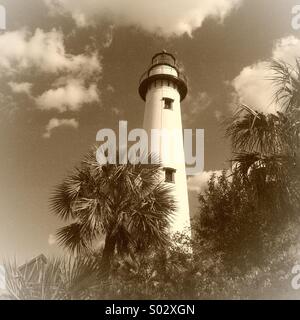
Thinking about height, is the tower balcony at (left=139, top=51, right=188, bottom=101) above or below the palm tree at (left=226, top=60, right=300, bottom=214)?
above

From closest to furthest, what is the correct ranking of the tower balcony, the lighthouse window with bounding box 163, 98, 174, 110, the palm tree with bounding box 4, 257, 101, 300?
1. the palm tree with bounding box 4, 257, 101, 300
2. the lighthouse window with bounding box 163, 98, 174, 110
3. the tower balcony

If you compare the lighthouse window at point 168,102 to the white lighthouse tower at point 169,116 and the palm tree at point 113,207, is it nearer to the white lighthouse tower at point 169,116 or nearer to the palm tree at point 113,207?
the white lighthouse tower at point 169,116

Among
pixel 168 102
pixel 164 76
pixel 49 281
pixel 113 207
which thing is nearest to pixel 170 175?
pixel 168 102

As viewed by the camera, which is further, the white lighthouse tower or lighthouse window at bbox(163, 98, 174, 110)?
lighthouse window at bbox(163, 98, 174, 110)

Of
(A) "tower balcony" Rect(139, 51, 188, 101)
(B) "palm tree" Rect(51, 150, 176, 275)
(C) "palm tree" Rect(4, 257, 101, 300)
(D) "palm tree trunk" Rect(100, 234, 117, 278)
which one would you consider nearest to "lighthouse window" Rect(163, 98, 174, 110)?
(A) "tower balcony" Rect(139, 51, 188, 101)

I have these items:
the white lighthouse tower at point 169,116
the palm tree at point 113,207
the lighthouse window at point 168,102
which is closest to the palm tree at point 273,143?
the palm tree at point 113,207

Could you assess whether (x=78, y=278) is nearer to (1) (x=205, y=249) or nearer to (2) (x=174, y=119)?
(1) (x=205, y=249)

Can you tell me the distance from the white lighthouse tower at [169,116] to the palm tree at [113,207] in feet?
17.4

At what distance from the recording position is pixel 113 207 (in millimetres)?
9398

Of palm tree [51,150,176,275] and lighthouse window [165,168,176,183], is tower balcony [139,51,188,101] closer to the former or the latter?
lighthouse window [165,168,176,183]

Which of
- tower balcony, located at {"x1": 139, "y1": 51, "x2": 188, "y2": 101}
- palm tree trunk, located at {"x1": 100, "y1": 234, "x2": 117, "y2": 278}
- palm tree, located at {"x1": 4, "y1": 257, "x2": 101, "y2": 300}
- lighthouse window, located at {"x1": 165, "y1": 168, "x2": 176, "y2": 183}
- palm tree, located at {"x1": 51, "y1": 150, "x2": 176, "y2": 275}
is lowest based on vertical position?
palm tree, located at {"x1": 4, "y1": 257, "x2": 101, "y2": 300}

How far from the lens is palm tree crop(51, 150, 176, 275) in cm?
905

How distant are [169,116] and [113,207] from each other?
983cm

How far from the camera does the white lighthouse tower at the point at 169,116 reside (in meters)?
16.7
